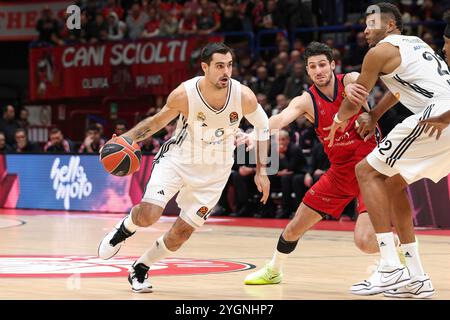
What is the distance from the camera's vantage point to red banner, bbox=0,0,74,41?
977 inches

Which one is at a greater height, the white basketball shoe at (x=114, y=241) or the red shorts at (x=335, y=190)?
the red shorts at (x=335, y=190)

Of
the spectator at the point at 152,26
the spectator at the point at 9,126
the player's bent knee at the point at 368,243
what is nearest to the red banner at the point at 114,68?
the spectator at the point at 152,26

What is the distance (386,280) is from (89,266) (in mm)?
3227

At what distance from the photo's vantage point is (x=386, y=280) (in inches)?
272

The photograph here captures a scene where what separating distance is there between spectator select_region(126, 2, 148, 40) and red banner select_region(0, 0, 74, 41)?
3121mm

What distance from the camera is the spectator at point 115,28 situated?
73.6 ft

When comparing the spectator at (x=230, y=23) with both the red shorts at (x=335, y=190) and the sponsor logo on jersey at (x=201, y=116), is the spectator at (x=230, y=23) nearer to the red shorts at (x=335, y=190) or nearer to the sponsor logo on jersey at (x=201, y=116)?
the red shorts at (x=335, y=190)

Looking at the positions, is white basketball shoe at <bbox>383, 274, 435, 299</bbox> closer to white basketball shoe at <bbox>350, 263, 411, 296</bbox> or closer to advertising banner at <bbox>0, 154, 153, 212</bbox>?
white basketball shoe at <bbox>350, 263, 411, 296</bbox>

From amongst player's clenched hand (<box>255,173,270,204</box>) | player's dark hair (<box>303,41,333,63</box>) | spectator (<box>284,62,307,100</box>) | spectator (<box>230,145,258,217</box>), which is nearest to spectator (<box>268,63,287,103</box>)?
spectator (<box>284,62,307,100</box>)

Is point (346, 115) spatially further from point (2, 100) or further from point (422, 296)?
point (2, 100)

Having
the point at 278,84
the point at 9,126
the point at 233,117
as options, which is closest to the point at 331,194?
the point at 233,117

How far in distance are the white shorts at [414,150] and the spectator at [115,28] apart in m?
16.1

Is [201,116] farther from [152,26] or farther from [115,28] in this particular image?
[115,28]
